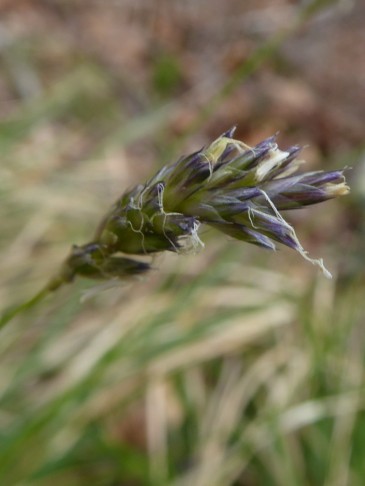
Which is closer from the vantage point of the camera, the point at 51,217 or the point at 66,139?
the point at 51,217

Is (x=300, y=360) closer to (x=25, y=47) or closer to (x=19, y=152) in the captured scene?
(x=19, y=152)

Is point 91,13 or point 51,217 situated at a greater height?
point 91,13

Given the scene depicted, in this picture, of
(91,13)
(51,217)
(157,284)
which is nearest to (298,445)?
(157,284)

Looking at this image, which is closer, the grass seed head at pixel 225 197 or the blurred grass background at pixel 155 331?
the grass seed head at pixel 225 197

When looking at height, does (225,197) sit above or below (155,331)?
below

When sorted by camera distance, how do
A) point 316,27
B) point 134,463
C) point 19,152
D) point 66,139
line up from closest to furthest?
point 134,463 → point 19,152 → point 66,139 → point 316,27

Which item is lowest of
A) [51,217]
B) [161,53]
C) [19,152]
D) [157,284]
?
[157,284]

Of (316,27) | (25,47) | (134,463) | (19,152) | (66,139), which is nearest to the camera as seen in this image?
(134,463)

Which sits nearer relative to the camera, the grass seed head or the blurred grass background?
the grass seed head
